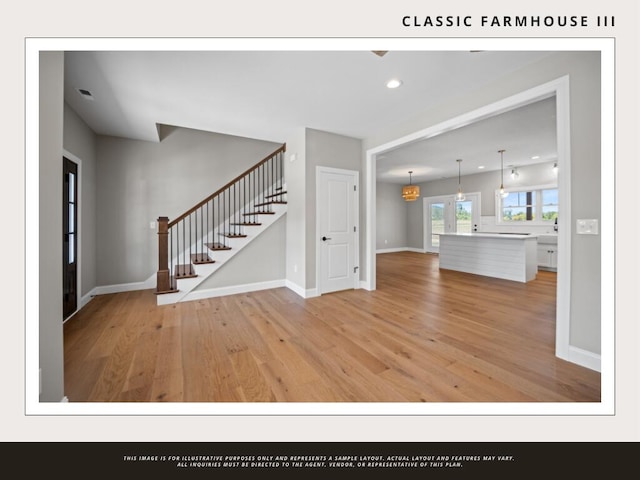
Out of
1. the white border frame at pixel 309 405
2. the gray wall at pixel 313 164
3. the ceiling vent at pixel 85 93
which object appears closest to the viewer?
the white border frame at pixel 309 405

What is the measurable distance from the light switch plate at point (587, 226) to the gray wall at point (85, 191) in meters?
5.13

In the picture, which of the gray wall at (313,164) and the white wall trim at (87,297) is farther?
the gray wall at (313,164)

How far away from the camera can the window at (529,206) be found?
6133 mm

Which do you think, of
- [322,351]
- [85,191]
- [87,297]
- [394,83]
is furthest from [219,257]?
[394,83]

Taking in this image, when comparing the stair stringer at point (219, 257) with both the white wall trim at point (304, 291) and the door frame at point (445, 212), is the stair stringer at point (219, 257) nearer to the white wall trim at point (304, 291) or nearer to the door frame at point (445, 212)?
the white wall trim at point (304, 291)

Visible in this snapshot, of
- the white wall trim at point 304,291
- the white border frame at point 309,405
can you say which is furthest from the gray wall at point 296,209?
Result: the white border frame at point 309,405

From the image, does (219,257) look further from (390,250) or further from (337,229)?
(390,250)

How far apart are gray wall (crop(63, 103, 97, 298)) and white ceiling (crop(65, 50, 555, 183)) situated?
Result: 0.19 m

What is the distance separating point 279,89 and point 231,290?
2807mm

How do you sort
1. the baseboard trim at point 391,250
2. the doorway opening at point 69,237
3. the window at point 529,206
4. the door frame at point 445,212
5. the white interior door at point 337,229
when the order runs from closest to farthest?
the doorway opening at point 69,237 → the white interior door at point 337,229 → the window at point 529,206 → the door frame at point 445,212 → the baseboard trim at point 391,250

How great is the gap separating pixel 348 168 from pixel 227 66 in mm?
2315

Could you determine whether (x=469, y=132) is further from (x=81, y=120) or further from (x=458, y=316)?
(x=81, y=120)

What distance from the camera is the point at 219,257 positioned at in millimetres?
3734

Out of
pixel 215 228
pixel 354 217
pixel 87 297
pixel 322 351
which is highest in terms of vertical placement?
pixel 354 217
